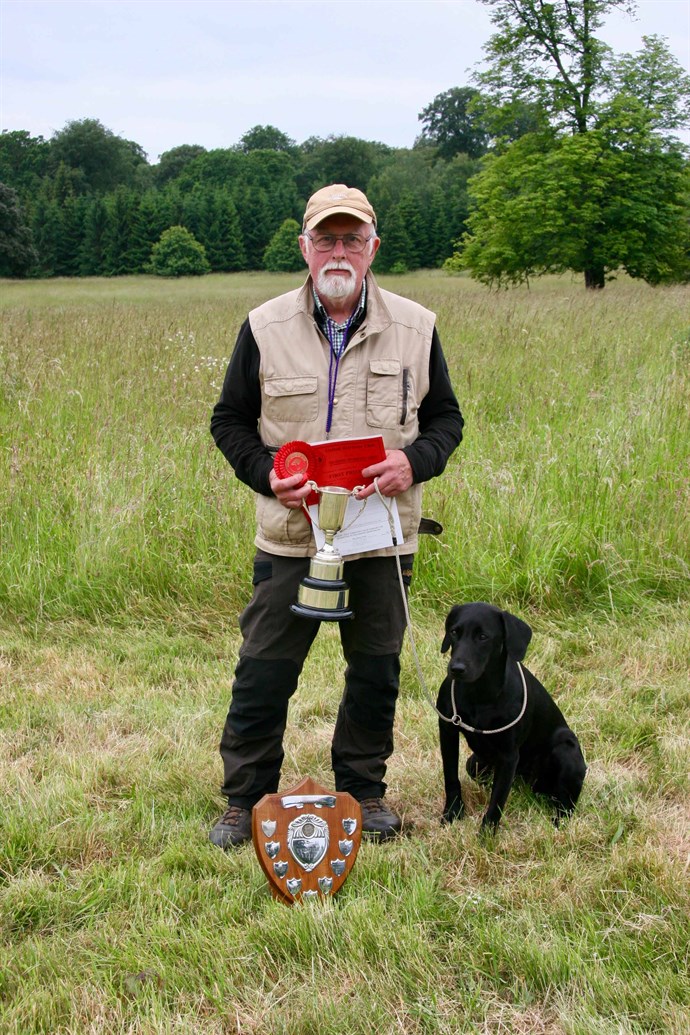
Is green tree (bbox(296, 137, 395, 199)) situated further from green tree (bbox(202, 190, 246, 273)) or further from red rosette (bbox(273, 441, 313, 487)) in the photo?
red rosette (bbox(273, 441, 313, 487))

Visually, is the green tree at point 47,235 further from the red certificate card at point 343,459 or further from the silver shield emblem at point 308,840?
the silver shield emblem at point 308,840

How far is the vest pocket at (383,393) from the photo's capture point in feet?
9.05

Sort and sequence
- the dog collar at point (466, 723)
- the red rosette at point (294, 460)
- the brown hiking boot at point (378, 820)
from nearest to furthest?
the red rosette at point (294, 460), the dog collar at point (466, 723), the brown hiking boot at point (378, 820)

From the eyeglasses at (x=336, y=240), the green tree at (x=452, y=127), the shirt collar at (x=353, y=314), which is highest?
the green tree at (x=452, y=127)

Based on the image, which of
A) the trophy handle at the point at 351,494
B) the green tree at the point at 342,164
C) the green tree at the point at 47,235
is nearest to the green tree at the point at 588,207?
the trophy handle at the point at 351,494

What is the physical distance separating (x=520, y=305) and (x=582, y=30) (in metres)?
22.8

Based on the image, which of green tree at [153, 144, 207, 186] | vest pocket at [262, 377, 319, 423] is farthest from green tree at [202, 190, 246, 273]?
vest pocket at [262, 377, 319, 423]

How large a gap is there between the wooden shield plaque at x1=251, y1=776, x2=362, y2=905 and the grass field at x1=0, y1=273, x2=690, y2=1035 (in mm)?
75

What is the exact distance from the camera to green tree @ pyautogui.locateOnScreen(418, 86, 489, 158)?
91550 mm

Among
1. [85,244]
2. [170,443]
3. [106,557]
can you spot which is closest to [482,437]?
[170,443]

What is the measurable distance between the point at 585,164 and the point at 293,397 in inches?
1100

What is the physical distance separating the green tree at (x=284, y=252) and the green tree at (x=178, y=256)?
4.04m

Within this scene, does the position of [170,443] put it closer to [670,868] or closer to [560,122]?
[670,868]

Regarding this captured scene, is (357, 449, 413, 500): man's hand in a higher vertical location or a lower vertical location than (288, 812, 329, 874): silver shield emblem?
higher
